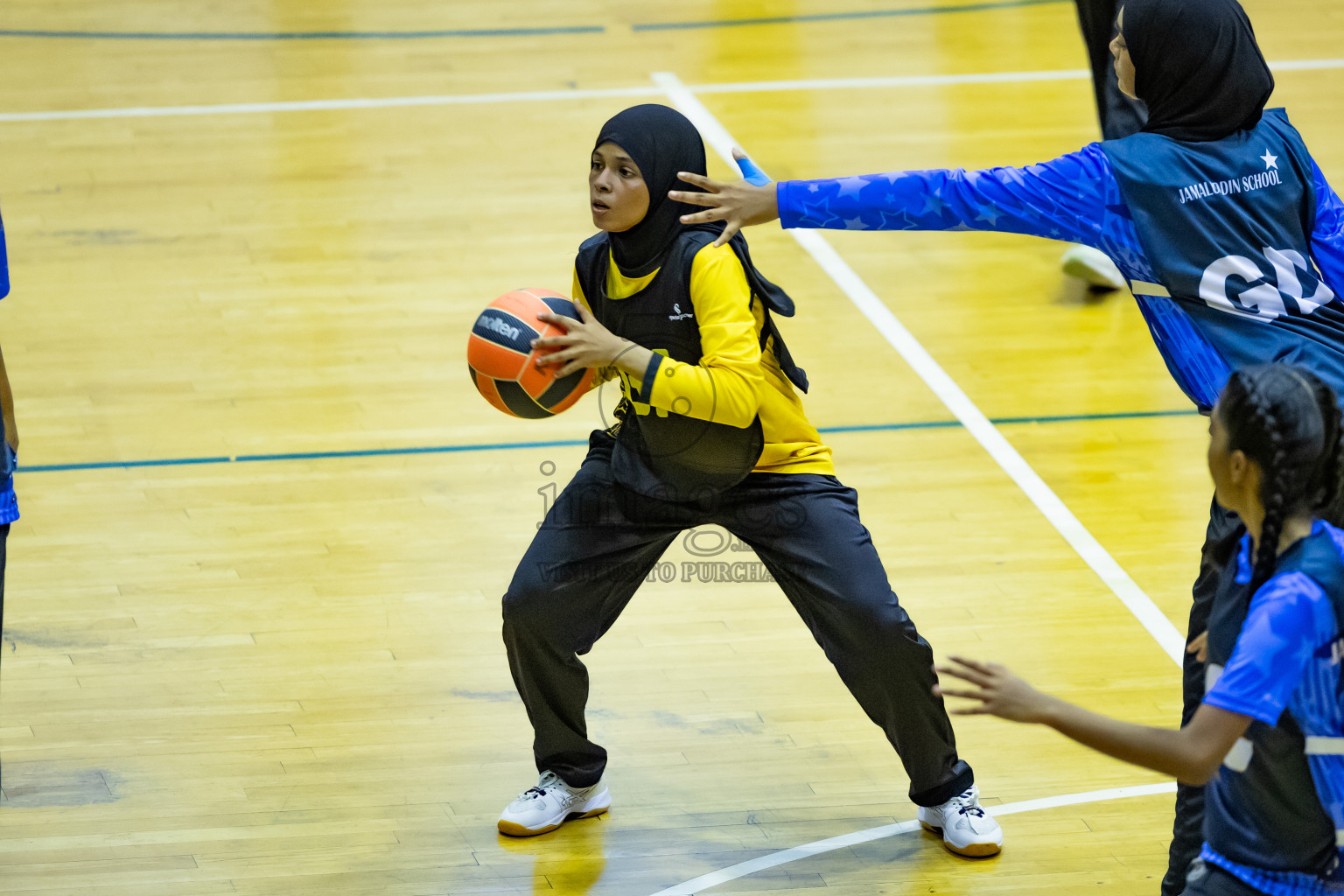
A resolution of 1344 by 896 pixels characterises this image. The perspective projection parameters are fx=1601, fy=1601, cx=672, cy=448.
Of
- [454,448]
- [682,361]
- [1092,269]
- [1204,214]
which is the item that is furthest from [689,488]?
[1092,269]

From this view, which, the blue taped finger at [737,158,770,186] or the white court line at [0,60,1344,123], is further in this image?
the white court line at [0,60,1344,123]

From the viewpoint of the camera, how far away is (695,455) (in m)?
3.49

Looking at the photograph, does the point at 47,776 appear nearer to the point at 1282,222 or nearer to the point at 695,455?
the point at 695,455

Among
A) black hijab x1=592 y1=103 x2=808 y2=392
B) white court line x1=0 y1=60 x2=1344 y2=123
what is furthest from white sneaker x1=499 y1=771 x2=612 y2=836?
white court line x1=0 y1=60 x2=1344 y2=123

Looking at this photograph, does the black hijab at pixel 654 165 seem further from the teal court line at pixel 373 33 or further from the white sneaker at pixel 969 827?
the teal court line at pixel 373 33

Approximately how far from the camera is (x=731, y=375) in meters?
3.30

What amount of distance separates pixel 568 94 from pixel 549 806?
6126 mm

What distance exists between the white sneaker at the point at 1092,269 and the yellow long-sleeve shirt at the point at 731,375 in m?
3.57

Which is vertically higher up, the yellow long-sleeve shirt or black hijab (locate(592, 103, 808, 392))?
black hijab (locate(592, 103, 808, 392))

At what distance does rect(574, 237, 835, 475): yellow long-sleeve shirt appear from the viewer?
10.7 feet

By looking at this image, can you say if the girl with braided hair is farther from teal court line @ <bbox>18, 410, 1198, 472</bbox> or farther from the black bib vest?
teal court line @ <bbox>18, 410, 1198, 472</bbox>

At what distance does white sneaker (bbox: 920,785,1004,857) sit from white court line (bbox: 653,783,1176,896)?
0.44 feet

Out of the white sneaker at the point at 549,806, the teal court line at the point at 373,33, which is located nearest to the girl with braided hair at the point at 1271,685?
the white sneaker at the point at 549,806

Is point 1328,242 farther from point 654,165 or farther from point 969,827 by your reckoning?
point 969,827
